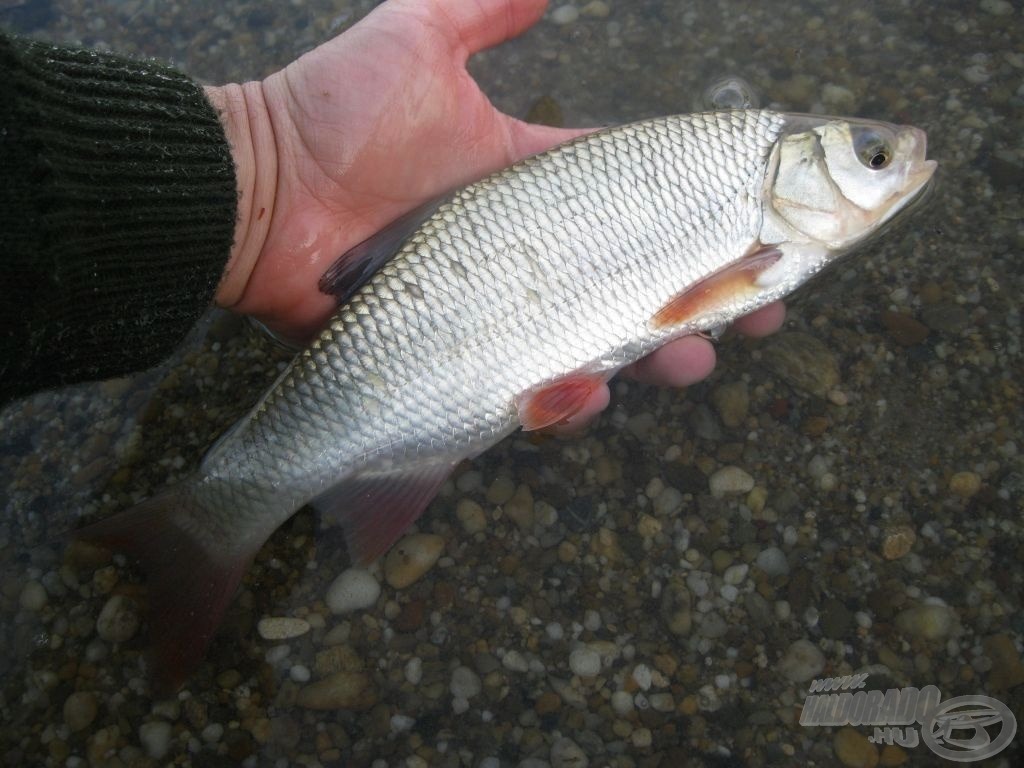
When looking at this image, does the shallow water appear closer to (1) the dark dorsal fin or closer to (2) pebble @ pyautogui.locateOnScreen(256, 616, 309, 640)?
(2) pebble @ pyautogui.locateOnScreen(256, 616, 309, 640)

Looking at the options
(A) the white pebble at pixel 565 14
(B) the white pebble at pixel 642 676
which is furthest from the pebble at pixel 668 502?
(A) the white pebble at pixel 565 14

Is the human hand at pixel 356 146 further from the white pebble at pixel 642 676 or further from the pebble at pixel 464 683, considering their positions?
the pebble at pixel 464 683

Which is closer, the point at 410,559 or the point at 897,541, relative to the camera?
the point at 897,541

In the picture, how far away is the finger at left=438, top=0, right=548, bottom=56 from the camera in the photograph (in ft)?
8.42

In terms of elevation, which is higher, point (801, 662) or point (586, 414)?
point (586, 414)

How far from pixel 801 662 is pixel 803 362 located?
1091mm

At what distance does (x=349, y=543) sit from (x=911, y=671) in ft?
5.95

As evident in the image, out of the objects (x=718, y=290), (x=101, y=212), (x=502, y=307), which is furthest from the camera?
(x=718, y=290)

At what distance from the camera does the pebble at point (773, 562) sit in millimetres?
2506

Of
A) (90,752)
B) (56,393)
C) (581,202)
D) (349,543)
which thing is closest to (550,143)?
(581,202)

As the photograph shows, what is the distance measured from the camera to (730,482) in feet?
8.76

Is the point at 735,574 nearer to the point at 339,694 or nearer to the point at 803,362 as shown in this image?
the point at 803,362

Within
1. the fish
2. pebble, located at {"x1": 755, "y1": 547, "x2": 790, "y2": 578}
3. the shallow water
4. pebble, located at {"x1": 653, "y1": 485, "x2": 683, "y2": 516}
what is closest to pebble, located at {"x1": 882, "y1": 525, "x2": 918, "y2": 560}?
the shallow water

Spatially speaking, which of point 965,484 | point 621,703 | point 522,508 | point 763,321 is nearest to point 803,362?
point 763,321
